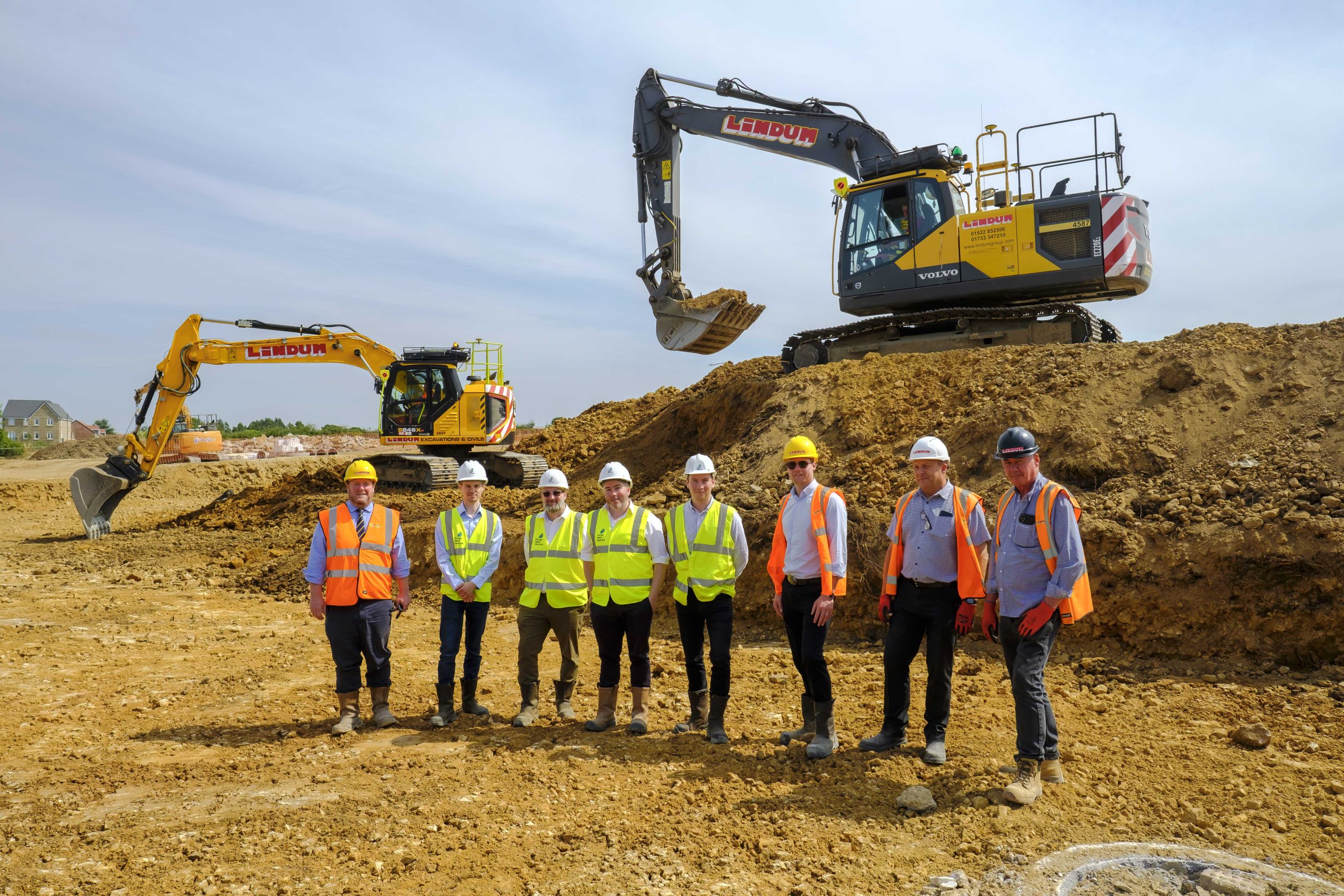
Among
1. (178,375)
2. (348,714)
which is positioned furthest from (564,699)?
(178,375)

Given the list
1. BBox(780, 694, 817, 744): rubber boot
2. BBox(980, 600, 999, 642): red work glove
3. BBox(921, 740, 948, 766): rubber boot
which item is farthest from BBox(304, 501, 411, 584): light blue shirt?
BBox(980, 600, 999, 642): red work glove

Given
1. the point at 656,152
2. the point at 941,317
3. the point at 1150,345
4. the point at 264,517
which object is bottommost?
the point at 264,517

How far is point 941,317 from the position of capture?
12.3 metres

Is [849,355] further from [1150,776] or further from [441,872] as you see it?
[441,872]

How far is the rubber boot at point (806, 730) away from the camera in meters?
5.57

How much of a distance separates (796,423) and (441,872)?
8.42 m

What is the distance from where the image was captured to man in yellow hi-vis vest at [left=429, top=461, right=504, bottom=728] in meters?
6.07

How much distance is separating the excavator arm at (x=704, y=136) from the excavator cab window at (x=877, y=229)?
1.48 ft

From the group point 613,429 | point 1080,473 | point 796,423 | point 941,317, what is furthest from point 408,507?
point 1080,473

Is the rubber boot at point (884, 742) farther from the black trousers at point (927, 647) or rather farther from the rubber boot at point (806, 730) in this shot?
the rubber boot at point (806, 730)

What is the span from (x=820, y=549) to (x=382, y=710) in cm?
331

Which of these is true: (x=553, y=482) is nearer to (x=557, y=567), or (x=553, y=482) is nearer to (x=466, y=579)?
(x=557, y=567)

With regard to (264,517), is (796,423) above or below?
above

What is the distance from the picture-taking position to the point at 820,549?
17.1 ft
